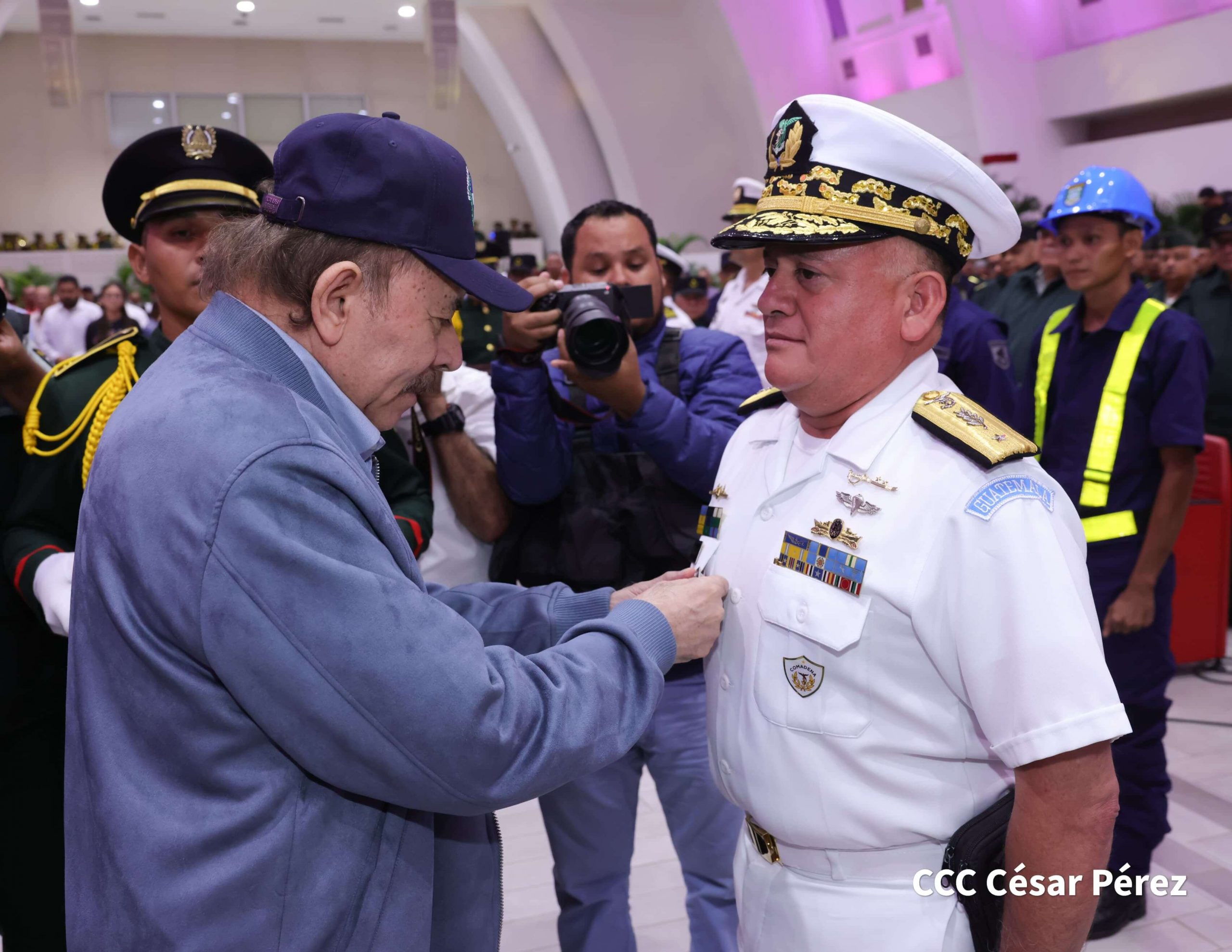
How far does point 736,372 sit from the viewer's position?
219cm

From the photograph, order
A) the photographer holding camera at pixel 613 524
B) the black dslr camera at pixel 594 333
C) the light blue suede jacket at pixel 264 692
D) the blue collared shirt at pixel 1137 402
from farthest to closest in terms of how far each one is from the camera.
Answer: the blue collared shirt at pixel 1137 402
the photographer holding camera at pixel 613 524
the black dslr camera at pixel 594 333
the light blue suede jacket at pixel 264 692

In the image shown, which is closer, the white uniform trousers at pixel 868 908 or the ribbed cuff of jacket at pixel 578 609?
the white uniform trousers at pixel 868 908

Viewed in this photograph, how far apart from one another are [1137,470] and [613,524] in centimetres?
156

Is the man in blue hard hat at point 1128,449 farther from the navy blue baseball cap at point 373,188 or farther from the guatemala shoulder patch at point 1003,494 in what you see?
the navy blue baseball cap at point 373,188

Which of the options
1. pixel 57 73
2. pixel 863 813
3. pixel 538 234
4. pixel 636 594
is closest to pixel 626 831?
pixel 636 594

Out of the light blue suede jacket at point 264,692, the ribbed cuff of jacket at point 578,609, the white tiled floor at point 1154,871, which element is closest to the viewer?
the light blue suede jacket at point 264,692

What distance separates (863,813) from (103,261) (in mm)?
18021

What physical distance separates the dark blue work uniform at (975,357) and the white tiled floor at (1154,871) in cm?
132

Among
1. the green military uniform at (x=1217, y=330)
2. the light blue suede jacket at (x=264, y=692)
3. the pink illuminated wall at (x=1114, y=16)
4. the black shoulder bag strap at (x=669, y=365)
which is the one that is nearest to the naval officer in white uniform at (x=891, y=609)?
the light blue suede jacket at (x=264, y=692)

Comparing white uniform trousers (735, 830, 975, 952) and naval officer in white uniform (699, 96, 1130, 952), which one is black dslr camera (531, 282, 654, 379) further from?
white uniform trousers (735, 830, 975, 952)

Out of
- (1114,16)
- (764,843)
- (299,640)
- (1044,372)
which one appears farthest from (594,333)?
(1114,16)

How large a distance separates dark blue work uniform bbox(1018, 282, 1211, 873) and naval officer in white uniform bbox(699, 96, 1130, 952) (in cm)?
151

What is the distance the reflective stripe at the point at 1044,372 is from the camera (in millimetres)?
3002

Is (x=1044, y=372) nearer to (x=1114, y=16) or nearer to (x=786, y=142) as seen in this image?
(x=786, y=142)
